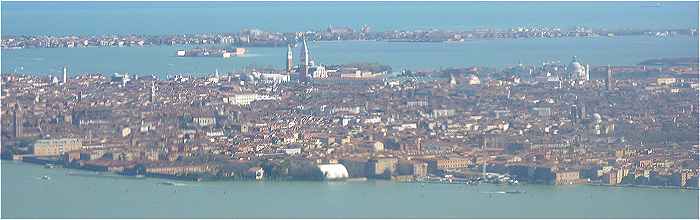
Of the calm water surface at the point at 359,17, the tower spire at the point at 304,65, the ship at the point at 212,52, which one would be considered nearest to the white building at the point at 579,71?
the tower spire at the point at 304,65

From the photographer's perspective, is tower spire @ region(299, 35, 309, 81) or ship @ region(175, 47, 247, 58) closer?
tower spire @ region(299, 35, 309, 81)

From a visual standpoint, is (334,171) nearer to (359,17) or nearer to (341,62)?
(341,62)

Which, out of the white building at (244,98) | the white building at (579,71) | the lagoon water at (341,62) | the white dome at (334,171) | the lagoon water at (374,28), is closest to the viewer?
the lagoon water at (341,62)

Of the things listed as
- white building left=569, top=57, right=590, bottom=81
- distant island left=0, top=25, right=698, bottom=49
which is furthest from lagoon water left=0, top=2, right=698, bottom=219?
white building left=569, top=57, right=590, bottom=81

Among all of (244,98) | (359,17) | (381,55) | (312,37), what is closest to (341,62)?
(381,55)

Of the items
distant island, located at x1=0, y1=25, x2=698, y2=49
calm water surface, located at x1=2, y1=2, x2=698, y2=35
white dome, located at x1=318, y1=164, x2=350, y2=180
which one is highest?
distant island, located at x1=0, y1=25, x2=698, y2=49

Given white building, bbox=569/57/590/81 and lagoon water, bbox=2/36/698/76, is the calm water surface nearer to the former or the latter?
lagoon water, bbox=2/36/698/76

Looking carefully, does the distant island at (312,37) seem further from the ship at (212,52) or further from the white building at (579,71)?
the white building at (579,71)
